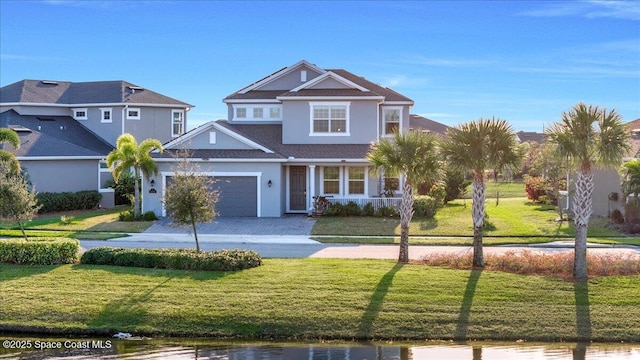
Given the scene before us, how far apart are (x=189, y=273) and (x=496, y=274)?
28.4 ft

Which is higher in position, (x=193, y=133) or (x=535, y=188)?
(x=193, y=133)

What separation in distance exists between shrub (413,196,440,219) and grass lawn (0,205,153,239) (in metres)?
12.5

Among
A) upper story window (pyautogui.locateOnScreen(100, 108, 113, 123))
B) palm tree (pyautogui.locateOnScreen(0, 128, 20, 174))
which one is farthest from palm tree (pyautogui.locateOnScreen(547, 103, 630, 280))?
upper story window (pyautogui.locateOnScreen(100, 108, 113, 123))

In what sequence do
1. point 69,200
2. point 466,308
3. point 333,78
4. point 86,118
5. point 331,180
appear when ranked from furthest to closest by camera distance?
1. point 86,118
2. point 69,200
3. point 333,78
4. point 331,180
5. point 466,308

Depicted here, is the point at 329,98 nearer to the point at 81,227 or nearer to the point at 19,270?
the point at 81,227

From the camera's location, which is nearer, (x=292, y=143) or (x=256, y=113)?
(x=292, y=143)

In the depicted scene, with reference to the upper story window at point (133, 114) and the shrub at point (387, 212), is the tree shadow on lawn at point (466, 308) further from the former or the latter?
the upper story window at point (133, 114)

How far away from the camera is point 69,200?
37406mm

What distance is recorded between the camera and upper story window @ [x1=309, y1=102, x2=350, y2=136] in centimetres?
3603

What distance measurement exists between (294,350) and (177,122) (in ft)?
110

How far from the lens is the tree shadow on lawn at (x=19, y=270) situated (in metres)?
20.1

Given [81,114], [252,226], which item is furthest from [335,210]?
[81,114]

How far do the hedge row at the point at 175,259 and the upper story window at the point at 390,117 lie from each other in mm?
17487

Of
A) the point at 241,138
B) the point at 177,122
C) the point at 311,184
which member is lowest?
the point at 311,184
